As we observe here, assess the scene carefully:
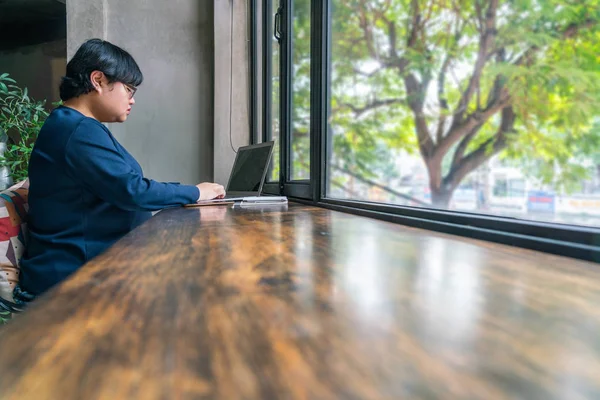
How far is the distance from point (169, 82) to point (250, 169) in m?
1.31

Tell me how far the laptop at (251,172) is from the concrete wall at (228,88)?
0.46 meters

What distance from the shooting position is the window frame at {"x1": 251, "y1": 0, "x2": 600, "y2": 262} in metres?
0.64

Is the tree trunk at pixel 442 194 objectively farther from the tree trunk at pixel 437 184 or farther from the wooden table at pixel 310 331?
the wooden table at pixel 310 331

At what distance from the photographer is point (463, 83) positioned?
278cm

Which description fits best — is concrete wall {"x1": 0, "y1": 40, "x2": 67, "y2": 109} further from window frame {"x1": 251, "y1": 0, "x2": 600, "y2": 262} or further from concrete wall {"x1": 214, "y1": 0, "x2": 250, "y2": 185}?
window frame {"x1": 251, "y1": 0, "x2": 600, "y2": 262}

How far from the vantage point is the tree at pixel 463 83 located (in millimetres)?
1406

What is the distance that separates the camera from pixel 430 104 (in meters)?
3.13

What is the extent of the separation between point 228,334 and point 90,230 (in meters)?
1.24

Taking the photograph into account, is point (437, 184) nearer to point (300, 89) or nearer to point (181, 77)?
point (300, 89)

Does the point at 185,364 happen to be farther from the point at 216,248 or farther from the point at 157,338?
the point at 216,248

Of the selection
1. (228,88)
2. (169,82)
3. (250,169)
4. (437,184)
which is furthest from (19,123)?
(437,184)

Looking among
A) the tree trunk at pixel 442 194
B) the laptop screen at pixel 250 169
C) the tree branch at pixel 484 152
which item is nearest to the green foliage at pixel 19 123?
the laptop screen at pixel 250 169

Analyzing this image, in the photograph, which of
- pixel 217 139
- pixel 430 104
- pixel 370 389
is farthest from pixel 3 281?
pixel 430 104

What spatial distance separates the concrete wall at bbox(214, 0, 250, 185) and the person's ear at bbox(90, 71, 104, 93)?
54.3 inches
